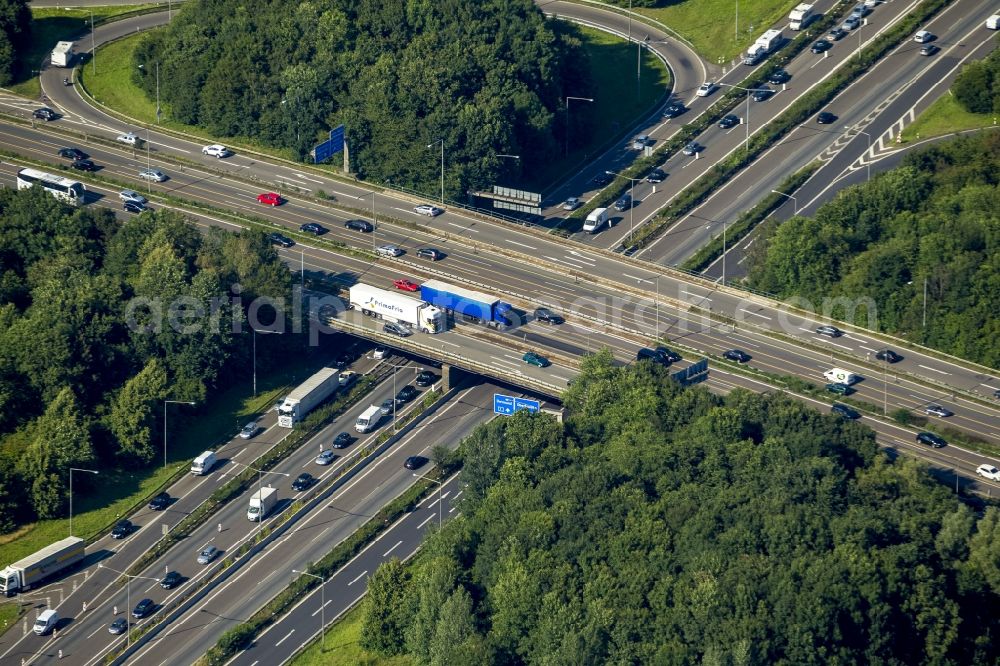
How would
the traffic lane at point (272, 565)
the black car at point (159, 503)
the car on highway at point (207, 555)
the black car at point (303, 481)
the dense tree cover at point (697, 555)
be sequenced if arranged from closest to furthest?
the dense tree cover at point (697, 555)
the traffic lane at point (272, 565)
the car on highway at point (207, 555)
the black car at point (159, 503)
the black car at point (303, 481)

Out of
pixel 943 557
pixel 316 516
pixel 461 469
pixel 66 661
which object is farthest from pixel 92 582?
pixel 943 557

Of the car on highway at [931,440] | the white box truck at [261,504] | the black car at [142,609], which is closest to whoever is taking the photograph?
the black car at [142,609]

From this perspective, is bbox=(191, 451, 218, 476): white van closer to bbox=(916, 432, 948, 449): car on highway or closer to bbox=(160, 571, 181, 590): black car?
bbox=(160, 571, 181, 590): black car

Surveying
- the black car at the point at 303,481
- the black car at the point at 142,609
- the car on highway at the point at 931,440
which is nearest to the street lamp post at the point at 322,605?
the black car at the point at 303,481

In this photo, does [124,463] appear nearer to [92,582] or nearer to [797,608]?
[92,582]

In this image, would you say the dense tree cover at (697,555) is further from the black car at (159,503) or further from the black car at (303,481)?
the black car at (159,503)

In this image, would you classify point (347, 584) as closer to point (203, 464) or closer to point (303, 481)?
point (303, 481)

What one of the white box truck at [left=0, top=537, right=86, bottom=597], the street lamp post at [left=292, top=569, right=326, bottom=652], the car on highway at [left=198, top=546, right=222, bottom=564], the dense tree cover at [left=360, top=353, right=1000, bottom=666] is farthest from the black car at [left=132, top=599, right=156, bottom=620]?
the dense tree cover at [left=360, top=353, right=1000, bottom=666]
